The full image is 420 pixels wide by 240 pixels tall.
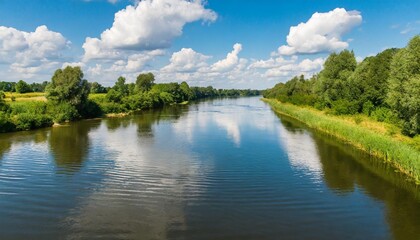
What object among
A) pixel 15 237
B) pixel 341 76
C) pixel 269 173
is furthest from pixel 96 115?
pixel 15 237

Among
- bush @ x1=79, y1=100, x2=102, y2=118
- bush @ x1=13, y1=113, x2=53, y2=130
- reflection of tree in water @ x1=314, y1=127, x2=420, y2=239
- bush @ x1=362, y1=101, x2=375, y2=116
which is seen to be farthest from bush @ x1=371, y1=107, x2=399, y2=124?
bush @ x1=79, y1=100, x2=102, y2=118

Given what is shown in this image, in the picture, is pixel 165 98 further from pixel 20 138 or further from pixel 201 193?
pixel 201 193

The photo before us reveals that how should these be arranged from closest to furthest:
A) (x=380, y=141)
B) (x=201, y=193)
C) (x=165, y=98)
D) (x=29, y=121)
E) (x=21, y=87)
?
(x=201, y=193) < (x=380, y=141) < (x=29, y=121) < (x=21, y=87) < (x=165, y=98)

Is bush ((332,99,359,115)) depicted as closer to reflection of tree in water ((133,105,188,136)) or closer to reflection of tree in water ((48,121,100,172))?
reflection of tree in water ((133,105,188,136))

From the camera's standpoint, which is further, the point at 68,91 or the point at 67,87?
the point at 68,91

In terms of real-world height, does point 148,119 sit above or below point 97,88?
below

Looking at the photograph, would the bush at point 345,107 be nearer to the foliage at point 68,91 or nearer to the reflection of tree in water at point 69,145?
the reflection of tree in water at point 69,145

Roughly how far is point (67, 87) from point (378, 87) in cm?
4773

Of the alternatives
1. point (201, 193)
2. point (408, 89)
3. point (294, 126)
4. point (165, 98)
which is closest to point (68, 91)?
Result: point (294, 126)

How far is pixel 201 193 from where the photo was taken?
18.6 meters

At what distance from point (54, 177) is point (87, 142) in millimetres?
14385

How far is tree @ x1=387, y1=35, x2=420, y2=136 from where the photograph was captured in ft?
90.6

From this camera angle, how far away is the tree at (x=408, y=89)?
27.6 meters

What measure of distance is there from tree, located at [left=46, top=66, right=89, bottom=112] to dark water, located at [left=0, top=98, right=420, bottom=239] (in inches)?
982
